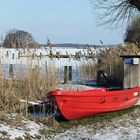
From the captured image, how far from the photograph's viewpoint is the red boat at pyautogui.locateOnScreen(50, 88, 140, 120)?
435 inches

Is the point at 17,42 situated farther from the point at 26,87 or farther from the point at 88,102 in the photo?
the point at 88,102

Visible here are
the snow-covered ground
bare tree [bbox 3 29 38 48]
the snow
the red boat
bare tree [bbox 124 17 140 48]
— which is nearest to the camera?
the snow

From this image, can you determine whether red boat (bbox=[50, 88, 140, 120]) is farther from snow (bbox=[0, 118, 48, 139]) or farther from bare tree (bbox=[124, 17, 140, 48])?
bare tree (bbox=[124, 17, 140, 48])

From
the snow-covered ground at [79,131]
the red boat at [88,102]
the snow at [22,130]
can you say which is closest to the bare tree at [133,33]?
the red boat at [88,102]

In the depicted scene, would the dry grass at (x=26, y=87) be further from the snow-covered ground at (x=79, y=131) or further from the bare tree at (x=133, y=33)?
the bare tree at (x=133, y=33)

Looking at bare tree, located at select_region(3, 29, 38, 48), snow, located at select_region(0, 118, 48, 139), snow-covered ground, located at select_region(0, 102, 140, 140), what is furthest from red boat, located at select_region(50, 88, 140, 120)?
bare tree, located at select_region(3, 29, 38, 48)

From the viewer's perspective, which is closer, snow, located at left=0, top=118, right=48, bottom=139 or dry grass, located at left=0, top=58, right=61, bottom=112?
snow, located at left=0, top=118, right=48, bottom=139

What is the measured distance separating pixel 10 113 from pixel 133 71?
6.05 m

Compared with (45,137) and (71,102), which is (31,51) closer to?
(71,102)

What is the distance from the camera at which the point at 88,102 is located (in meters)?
11.6

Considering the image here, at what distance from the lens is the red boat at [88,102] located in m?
11.0

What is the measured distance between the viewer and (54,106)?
11.2 metres

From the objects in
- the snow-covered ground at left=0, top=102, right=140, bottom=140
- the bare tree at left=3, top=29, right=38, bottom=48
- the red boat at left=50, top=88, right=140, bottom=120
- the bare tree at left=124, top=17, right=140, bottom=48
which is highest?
the bare tree at left=124, top=17, right=140, bottom=48

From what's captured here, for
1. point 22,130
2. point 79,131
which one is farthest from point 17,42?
point 22,130
